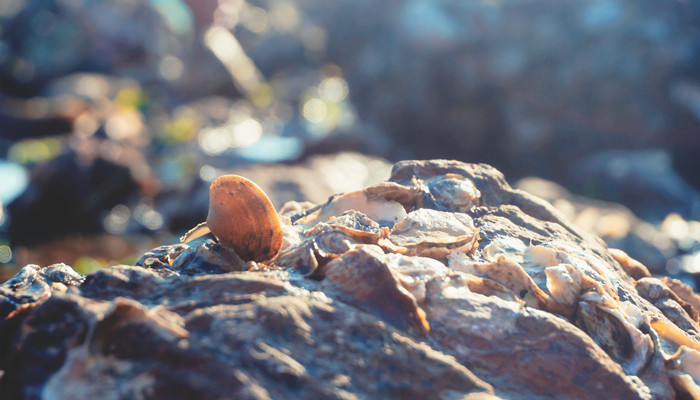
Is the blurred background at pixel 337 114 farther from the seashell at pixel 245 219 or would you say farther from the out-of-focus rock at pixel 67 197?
the seashell at pixel 245 219

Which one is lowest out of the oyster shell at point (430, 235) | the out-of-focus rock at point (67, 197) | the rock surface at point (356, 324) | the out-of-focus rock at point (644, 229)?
the out-of-focus rock at point (67, 197)

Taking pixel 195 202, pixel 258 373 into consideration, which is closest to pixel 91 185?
pixel 195 202

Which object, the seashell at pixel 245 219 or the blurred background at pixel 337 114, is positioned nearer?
the seashell at pixel 245 219

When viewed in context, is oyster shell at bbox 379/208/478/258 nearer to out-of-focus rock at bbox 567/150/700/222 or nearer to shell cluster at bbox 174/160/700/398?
shell cluster at bbox 174/160/700/398

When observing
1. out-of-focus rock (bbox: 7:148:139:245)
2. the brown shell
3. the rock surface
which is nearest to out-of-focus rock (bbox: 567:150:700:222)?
out-of-focus rock (bbox: 7:148:139:245)

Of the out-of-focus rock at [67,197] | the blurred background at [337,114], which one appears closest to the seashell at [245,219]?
the blurred background at [337,114]

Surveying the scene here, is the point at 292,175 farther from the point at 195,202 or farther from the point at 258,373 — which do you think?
the point at 258,373

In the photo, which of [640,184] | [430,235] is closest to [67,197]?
[430,235]
